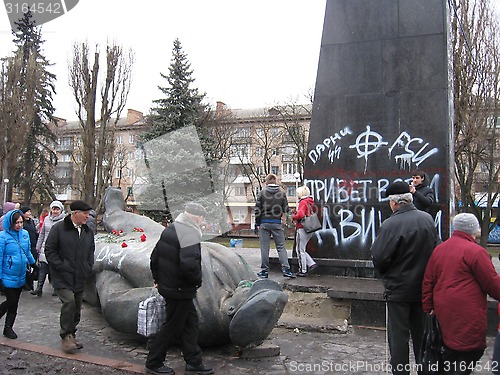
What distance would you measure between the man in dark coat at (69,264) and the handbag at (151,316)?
104 cm

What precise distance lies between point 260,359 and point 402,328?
5.34 ft

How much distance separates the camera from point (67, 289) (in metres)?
5.48

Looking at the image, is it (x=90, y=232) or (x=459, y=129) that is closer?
(x=90, y=232)

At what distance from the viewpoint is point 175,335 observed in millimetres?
4684

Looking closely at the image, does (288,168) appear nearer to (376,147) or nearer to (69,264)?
(376,147)

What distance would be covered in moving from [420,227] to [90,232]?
12.9 feet

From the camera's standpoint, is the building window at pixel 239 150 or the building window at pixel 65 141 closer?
the building window at pixel 239 150

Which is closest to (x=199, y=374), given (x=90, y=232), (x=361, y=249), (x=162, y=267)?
(x=162, y=267)

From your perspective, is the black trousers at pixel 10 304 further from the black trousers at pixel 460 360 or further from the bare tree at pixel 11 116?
the bare tree at pixel 11 116

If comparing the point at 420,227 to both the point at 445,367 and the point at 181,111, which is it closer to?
the point at 445,367

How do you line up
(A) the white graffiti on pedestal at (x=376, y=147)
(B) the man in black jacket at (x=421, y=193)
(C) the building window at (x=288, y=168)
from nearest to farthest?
(B) the man in black jacket at (x=421, y=193), (A) the white graffiti on pedestal at (x=376, y=147), (C) the building window at (x=288, y=168)

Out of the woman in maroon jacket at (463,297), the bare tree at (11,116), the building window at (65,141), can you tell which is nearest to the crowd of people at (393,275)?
the woman in maroon jacket at (463,297)

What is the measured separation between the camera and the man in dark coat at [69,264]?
542 cm

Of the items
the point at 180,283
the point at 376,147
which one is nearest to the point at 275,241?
the point at 376,147
